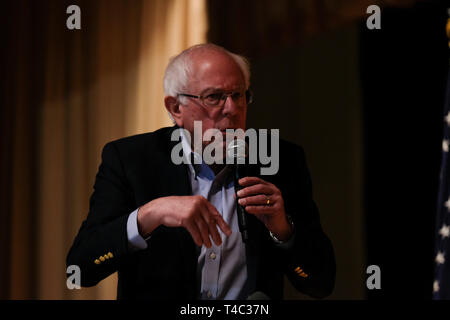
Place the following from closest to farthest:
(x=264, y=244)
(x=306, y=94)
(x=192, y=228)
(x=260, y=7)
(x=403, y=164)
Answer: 1. (x=192, y=228)
2. (x=264, y=244)
3. (x=260, y=7)
4. (x=403, y=164)
5. (x=306, y=94)

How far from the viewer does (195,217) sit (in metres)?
1.34

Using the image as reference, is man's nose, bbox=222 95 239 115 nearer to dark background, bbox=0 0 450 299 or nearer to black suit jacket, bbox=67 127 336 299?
black suit jacket, bbox=67 127 336 299

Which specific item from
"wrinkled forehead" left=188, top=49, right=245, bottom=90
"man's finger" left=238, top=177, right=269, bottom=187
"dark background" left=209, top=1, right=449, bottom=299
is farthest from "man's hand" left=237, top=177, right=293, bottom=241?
"dark background" left=209, top=1, right=449, bottom=299

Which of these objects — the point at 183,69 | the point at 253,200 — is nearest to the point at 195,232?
the point at 253,200

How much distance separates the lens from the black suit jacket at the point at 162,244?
1.56 m

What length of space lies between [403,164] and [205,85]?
2138 mm

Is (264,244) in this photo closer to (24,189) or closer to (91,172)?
(91,172)

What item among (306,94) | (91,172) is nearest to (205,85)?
(91,172)

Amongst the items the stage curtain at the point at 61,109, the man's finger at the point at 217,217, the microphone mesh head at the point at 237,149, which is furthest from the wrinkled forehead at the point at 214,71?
the stage curtain at the point at 61,109

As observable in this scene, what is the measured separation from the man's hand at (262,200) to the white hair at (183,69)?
524 millimetres

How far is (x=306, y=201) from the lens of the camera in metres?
1.76

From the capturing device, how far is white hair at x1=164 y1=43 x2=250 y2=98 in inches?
69.0

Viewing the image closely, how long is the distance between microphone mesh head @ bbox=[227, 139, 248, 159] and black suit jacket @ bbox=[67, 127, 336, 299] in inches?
9.4
